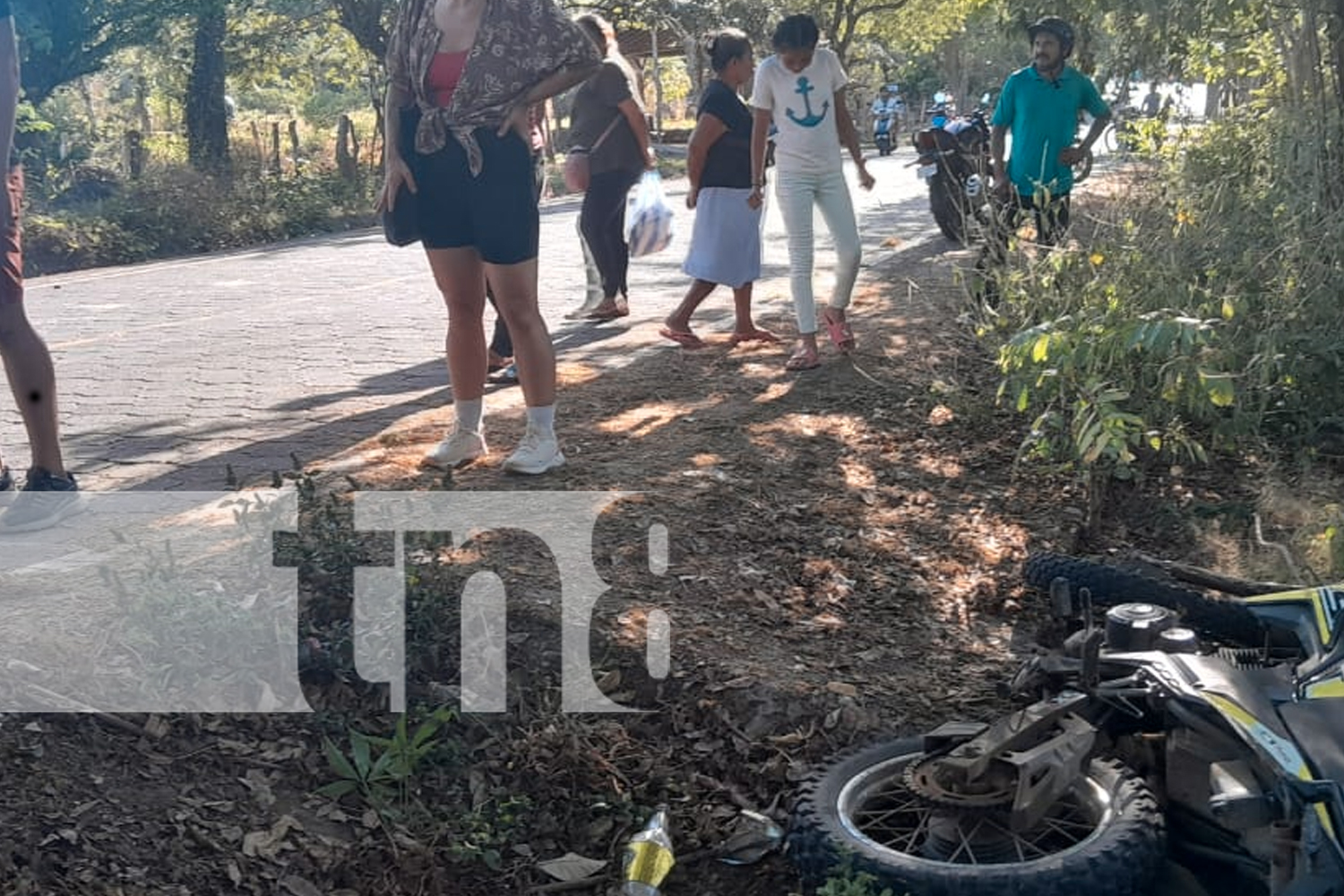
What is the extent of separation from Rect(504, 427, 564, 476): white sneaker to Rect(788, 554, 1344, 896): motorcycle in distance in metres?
2.32

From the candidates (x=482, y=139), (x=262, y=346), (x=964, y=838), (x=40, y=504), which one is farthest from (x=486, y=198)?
(x=262, y=346)

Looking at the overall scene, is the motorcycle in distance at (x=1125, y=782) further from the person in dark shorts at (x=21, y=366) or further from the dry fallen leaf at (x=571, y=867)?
the person in dark shorts at (x=21, y=366)

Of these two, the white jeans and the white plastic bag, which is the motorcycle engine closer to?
the white jeans

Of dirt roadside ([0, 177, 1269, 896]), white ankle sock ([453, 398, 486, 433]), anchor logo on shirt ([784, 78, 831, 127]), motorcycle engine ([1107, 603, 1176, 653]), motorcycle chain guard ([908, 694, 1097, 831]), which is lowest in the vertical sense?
dirt roadside ([0, 177, 1269, 896])

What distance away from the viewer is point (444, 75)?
519cm

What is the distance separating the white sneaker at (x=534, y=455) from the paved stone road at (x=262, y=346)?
102 centimetres

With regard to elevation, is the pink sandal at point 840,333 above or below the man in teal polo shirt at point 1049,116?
below

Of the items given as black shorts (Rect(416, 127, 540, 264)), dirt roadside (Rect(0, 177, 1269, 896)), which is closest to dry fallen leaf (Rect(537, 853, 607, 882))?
dirt roadside (Rect(0, 177, 1269, 896))

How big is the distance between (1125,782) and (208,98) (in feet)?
69.2

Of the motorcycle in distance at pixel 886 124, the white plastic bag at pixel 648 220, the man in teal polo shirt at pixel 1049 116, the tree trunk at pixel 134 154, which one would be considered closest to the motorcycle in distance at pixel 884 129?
the motorcycle in distance at pixel 886 124

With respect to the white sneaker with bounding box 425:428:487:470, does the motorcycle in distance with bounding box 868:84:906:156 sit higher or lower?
higher

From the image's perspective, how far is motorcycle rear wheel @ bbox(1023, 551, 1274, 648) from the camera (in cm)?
381

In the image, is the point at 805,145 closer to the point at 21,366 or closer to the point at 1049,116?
the point at 1049,116

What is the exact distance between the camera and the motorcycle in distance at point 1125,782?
9.09 ft
